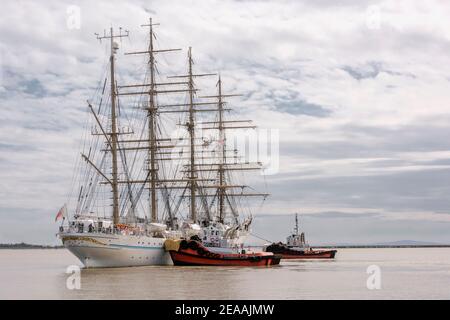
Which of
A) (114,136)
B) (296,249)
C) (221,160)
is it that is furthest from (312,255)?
(114,136)

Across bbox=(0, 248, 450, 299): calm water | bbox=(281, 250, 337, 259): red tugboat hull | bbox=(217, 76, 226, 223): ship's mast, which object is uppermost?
bbox=(217, 76, 226, 223): ship's mast

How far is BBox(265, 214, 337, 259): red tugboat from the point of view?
12062 cm

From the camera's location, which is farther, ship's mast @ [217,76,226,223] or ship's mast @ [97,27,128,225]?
ship's mast @ [217,76,226,223]

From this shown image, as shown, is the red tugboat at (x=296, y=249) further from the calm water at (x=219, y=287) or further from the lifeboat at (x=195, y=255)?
the calm water at (x=219, y=287)

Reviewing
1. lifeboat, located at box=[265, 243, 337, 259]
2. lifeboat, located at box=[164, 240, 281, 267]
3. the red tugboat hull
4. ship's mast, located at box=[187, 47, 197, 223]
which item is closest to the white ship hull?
lifeboat, located at box=[164, 240, 281, 267]

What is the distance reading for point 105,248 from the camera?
76.9 metres

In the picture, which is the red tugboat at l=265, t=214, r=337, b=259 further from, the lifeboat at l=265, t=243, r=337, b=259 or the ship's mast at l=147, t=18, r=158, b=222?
the ship's mast at l=147, t=18, r=158, b=222

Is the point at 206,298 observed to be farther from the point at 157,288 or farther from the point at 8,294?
the point at 8,294

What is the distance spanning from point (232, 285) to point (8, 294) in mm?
17357

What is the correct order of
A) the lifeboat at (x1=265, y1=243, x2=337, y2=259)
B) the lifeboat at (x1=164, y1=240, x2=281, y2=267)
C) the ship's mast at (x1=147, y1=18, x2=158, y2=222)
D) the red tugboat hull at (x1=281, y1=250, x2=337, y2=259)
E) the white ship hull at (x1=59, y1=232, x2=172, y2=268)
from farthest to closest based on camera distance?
the red tugboat hull at (x1=281, y1=250, x2=337, y2=259)
the lifeboat at (x1=265, y1=243, x2=337, y2=259)
the ship's mast at (x1=147, y1=18, x2=158, y2=222)
the lifeboat at (x1=164, y1=240, x2=281, y2=267)
the white ship hull at (x1=59, y1=232, x2=172, y2=268)

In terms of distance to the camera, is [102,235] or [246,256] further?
[246,256]

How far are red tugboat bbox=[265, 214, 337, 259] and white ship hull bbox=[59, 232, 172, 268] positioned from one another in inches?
1692

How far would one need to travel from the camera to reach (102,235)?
76.8 m
